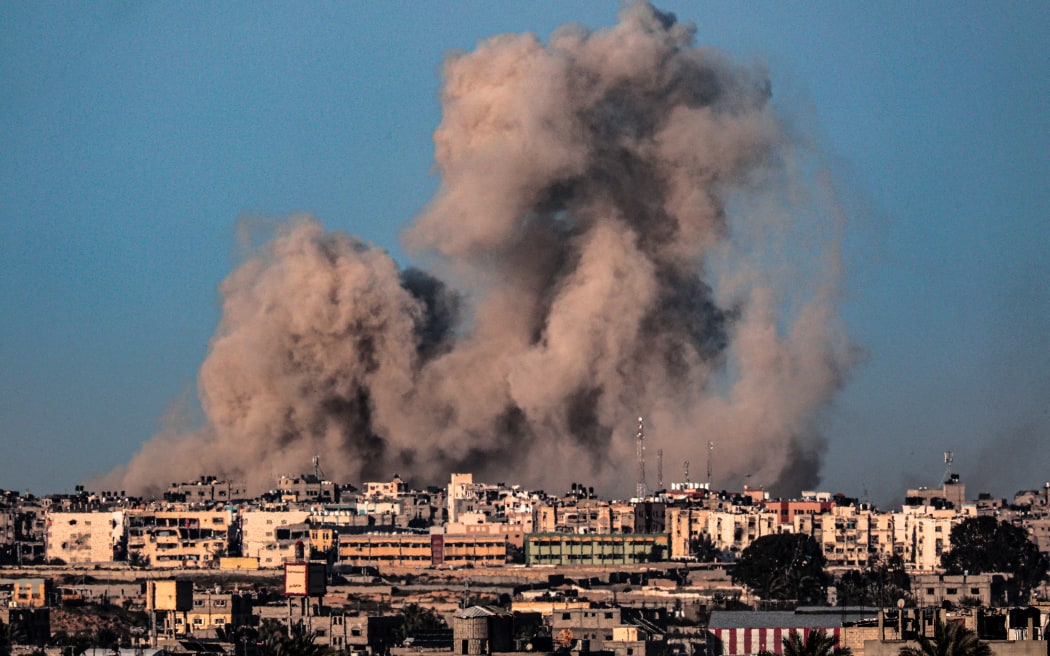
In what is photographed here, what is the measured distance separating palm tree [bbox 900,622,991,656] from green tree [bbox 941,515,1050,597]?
181 ft

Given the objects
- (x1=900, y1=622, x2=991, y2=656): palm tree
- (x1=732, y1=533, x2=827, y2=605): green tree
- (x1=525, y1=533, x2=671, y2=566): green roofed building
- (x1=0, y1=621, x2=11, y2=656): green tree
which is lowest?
(x1=900, y1=622, x2=991, y2=656): palm tree

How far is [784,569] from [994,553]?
28.5ft

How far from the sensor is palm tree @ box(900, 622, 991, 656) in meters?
37.0

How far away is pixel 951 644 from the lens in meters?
37.2

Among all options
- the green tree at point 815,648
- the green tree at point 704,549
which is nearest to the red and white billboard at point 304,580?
the green tree at point 815,648

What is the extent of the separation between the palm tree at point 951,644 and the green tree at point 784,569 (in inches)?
1929

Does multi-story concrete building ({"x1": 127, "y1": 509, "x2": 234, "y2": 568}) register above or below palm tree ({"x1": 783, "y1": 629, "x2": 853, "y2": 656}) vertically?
above

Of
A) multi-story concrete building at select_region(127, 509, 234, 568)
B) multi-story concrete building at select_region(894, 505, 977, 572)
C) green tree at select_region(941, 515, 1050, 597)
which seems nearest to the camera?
green tree at select_region(941, 515, 1050, 597)

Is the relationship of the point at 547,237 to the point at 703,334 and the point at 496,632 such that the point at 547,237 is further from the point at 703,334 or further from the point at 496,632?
the point at 496,632

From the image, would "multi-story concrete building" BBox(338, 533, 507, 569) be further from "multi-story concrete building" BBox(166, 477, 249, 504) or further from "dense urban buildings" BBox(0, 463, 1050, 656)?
"multi-story concrete building" BBox(166, 477, 249, 504)

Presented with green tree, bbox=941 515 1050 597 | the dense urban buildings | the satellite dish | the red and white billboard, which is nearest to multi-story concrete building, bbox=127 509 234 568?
the dense urban buildings

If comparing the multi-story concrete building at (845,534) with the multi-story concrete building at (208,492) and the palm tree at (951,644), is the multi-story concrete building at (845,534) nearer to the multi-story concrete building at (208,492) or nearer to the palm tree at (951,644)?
the multi-story concrete building at (208,492)

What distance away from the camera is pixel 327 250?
121 metres

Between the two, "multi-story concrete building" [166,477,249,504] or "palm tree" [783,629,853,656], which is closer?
"palm tree" [783,629,853,656]
